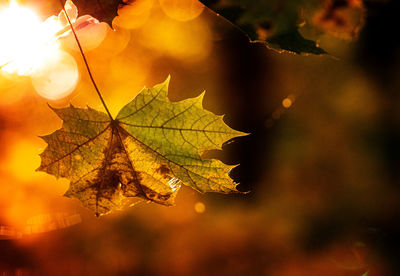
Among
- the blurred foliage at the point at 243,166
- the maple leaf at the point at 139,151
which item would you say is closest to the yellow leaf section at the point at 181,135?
the maple leaf at the point at 139,151

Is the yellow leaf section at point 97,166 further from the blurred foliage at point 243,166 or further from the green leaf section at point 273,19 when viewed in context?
the blurred foliage at point 243,166

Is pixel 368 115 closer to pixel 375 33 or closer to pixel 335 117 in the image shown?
pixel 335 117

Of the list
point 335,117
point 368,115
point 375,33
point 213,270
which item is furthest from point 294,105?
point 213,270

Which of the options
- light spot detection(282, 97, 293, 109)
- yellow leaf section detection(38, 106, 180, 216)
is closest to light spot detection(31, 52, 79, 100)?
light spot detection(282, 97, 293, 109)

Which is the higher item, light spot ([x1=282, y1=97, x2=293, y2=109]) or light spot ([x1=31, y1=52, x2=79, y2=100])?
light spot ([x1=31, y1=52, x2=79, y2=100])

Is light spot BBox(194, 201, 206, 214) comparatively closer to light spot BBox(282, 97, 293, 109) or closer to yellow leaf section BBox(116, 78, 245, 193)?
light spot BBox(282, 97, 293, 109)

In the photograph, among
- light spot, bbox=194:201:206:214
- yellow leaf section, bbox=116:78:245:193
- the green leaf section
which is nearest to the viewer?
the green leaf section

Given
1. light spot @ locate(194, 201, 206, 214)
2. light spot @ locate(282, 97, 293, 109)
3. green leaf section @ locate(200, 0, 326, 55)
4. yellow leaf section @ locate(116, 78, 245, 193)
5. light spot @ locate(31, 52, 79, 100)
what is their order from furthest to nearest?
light spot @ locate(282, 97, 293, 109), light spot @ locate(194, 201, 206, 214), light spot @ locate(31, 52, 79, 100), yellow leaf section @ locate(116, 78, 245, 193), green leaf section @ locate(200, 0, 326, 55)
